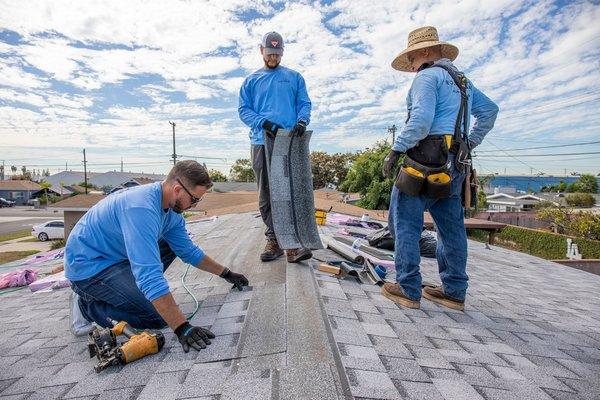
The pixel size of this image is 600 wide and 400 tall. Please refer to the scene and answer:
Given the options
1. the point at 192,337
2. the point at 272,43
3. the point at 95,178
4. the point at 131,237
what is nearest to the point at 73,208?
the point at 272,43

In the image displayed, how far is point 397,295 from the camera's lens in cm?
283

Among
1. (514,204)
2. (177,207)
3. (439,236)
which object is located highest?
(177,207)

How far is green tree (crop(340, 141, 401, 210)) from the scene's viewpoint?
25.2 m

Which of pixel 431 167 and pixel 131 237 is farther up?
pixel 431 167

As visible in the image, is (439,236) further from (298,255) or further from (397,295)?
(298,255)

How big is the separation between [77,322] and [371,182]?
24852mm

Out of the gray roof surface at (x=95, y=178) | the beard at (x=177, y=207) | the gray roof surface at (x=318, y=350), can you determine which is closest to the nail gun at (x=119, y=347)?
→ the gray roof surface at (x=318, y=350)

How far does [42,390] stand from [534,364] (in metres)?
2.50

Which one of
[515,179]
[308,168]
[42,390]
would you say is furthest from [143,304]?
[515,179]

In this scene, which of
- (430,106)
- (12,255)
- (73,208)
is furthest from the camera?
(73,208)

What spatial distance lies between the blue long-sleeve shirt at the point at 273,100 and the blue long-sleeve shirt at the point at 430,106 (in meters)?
1.03

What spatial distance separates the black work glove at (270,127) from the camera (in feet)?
10.8

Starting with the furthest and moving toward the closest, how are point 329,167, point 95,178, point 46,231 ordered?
point 95,178
point 329,167
point 46,231

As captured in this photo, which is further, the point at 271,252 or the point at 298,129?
the point at 271,252
